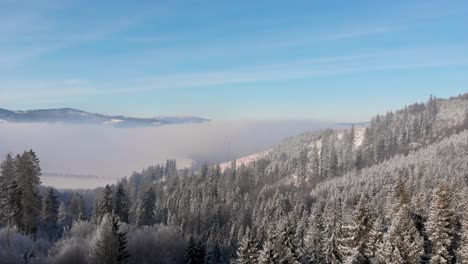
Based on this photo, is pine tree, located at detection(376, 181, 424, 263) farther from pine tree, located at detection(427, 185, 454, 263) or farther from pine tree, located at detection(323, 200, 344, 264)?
pine tree, located at detection(323, 200, 344, 264)

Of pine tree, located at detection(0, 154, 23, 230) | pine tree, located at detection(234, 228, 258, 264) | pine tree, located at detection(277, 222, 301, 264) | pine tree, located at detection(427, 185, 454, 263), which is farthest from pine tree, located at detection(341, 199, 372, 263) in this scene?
pine tree, located at detection(0, 154, 23, 230)

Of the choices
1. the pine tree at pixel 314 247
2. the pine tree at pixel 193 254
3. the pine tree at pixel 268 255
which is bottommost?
the pine tree at pixel 314 247

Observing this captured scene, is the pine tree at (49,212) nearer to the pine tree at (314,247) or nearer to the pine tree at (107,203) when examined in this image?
the pine tree at (107,203)

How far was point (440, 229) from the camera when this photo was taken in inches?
2480

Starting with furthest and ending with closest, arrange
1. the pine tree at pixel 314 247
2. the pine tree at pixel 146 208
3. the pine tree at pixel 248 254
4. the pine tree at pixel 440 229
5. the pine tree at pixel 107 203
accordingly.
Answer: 1. the pine tree at pixel 146 208
2. the pine tree at pixel 107 203
3. the pine tree at pixel 314 247
4. the pine tree at pixel 440 229
5. the pine tree at pixel 248 254

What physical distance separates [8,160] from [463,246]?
78.3 meters

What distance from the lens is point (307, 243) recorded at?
82.8m

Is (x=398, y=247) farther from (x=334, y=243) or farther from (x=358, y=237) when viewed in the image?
(x=334, y=243)

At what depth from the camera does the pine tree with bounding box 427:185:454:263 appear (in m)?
60.5

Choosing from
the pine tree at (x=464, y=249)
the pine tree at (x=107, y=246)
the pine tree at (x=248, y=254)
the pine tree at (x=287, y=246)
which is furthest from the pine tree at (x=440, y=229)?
the pine tree at (x=107, y=246)

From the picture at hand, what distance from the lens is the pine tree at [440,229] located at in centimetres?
6047

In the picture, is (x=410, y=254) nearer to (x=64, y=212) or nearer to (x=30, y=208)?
(x=30, y=208)

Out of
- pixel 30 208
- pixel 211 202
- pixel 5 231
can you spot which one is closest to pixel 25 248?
pixel 5 231

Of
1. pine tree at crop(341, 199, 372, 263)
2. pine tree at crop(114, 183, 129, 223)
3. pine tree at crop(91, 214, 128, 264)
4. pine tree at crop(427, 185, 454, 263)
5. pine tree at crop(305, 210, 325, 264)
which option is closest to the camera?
pine tree at crop(91, 214, 128, 264)
